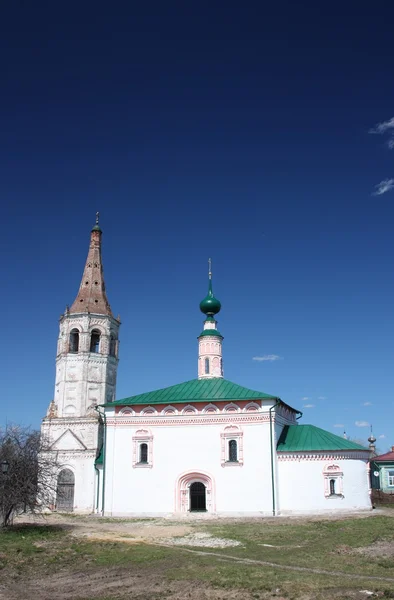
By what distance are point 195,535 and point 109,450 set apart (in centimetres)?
981

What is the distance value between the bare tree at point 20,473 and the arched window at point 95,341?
1069cm

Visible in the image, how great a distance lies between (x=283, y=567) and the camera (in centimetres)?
1250

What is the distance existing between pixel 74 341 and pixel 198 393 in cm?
770

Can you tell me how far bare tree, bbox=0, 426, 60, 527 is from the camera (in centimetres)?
1828

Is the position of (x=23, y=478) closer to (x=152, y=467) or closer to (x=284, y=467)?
(x=152, y=467)

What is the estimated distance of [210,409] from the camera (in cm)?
2636

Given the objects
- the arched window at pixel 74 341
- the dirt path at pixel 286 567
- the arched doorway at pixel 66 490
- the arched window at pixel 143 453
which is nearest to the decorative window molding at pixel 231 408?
the arched window at pixel 143 453

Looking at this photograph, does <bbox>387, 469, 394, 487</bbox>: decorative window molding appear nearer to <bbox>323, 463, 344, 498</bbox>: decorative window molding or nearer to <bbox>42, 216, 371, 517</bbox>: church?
<bbox>42, 216, 371, 517</bbox>: church

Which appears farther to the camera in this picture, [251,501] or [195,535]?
[251,501]

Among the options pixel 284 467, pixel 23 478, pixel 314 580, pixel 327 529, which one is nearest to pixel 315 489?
pixel 284 467

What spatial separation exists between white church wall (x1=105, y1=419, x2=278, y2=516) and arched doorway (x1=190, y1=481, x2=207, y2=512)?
512 mm

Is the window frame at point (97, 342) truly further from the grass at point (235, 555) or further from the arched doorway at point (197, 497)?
the grass at point (235, 555)

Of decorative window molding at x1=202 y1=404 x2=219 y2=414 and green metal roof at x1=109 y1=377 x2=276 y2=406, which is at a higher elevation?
green metal roof at x1=109 y1=377 x2=276 y2=406

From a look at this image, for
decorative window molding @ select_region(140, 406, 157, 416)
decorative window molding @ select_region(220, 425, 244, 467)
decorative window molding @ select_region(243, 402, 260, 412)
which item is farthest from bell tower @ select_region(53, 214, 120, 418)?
decorative window molding @ select_region(243, 402, 260, 412)
